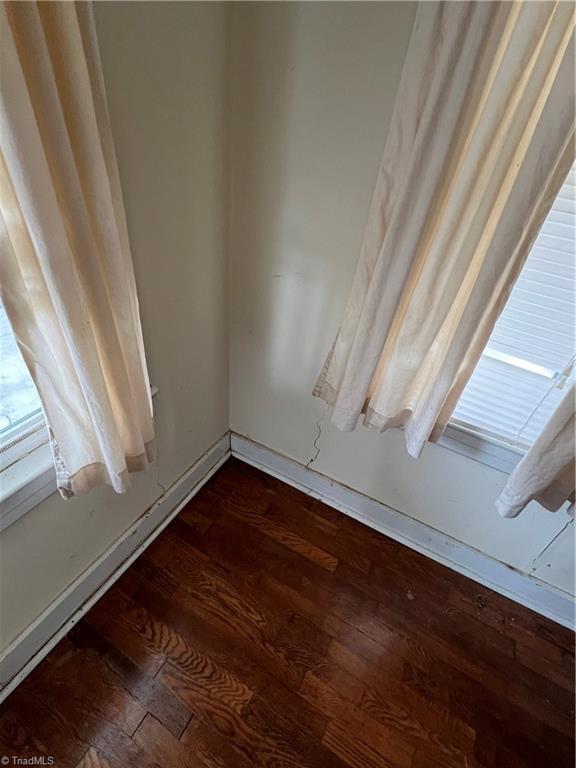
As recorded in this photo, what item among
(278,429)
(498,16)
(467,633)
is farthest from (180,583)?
(498,16)

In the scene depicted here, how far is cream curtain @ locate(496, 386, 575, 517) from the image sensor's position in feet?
2.65

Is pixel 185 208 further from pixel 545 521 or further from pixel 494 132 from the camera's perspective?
pixel 545 521

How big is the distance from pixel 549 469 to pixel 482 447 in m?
0.26

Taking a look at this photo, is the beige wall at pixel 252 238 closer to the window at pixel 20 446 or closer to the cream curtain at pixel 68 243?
the window at pixel 20 446

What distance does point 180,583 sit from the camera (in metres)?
1.27

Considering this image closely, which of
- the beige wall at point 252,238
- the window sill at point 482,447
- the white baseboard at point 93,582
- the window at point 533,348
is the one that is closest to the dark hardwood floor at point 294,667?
the white baseboard at point 93,582

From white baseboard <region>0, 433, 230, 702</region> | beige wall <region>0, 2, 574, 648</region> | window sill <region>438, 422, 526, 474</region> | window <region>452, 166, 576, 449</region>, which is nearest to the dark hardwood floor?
white baseboard <region>0, 433, 230, 702</region>

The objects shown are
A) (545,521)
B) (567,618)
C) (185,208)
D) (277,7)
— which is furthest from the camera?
(567,618)

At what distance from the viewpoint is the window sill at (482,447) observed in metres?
1.09

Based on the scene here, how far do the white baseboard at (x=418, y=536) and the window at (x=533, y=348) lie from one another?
1.63 ft

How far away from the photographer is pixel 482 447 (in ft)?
3.67

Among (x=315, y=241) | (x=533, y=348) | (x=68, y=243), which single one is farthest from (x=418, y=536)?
(x=68, y=243)

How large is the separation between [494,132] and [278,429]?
113cm

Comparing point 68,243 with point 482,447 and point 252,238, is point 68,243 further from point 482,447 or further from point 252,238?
point 482,447
